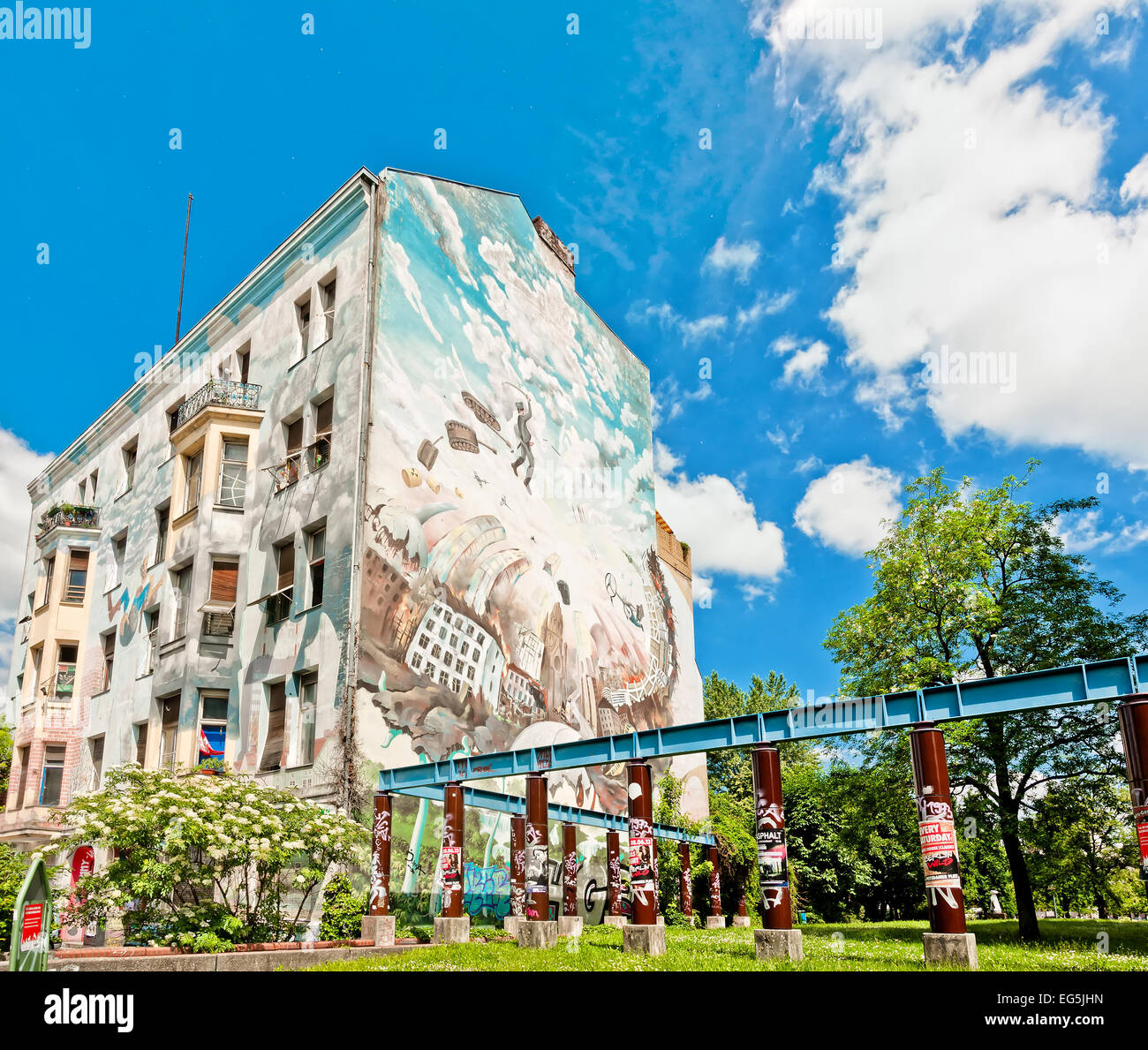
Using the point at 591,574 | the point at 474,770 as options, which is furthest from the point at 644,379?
the point at 474,770

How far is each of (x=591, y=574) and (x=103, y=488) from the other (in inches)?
1006

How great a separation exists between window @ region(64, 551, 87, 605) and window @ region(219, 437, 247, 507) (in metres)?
14.2

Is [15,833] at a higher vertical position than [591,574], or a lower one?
lower

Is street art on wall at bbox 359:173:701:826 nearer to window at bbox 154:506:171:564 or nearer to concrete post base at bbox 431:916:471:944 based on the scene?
concrete post base at bbox 431:916:471:944

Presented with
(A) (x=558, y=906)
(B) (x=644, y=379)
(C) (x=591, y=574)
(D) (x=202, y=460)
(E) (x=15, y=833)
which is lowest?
(A) (x=558, y=906)

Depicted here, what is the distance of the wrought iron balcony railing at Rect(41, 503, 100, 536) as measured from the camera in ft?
139

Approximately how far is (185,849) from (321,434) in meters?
16.2

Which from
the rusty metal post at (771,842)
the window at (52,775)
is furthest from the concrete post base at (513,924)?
the window at (52,775)

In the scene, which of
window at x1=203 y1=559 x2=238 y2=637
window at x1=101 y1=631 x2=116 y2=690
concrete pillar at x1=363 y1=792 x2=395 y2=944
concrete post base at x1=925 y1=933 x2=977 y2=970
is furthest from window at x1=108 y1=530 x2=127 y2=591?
concrete post base at x1=925 y1=933 x2=977 y2=970

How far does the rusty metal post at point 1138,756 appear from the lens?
13.6m

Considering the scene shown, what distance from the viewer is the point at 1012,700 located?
1577 centimetres

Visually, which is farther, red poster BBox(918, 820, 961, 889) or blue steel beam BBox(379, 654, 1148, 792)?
red poster BBox(918, 820, 961, 889)
